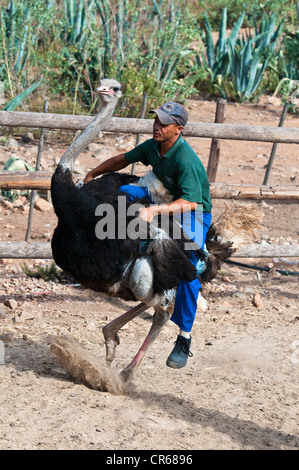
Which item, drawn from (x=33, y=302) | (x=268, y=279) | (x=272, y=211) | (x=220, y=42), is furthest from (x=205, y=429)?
(x=220, y=42)

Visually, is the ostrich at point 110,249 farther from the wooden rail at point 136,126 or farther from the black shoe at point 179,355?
the wooden rail at point 136,126

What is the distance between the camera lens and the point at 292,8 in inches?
640

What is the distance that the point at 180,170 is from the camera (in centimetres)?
415

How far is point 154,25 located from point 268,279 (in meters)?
6.04

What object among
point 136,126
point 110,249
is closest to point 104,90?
point 110,249

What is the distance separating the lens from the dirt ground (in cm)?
382

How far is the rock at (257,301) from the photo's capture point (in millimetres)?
6199

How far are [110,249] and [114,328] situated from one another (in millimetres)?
795

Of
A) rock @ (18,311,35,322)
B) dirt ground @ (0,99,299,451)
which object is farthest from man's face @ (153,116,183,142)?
rock @ (18,311,35,322)

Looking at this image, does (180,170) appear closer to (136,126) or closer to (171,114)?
(171,114)

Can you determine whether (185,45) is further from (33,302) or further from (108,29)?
(33,302)

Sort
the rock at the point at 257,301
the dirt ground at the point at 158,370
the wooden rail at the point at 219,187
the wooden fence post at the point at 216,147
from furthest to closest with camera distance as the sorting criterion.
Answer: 1. the wooden fence post at the point at 216,147
2. the rock at the point at 257,301
3. the wooden rail at the point at 219,187
4. the dirt ground at the point at 158,370

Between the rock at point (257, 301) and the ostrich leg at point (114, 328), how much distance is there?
188cm

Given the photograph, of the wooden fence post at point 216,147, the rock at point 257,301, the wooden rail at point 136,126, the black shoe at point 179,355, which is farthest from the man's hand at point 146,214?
the wooden fence post at point 216,147
